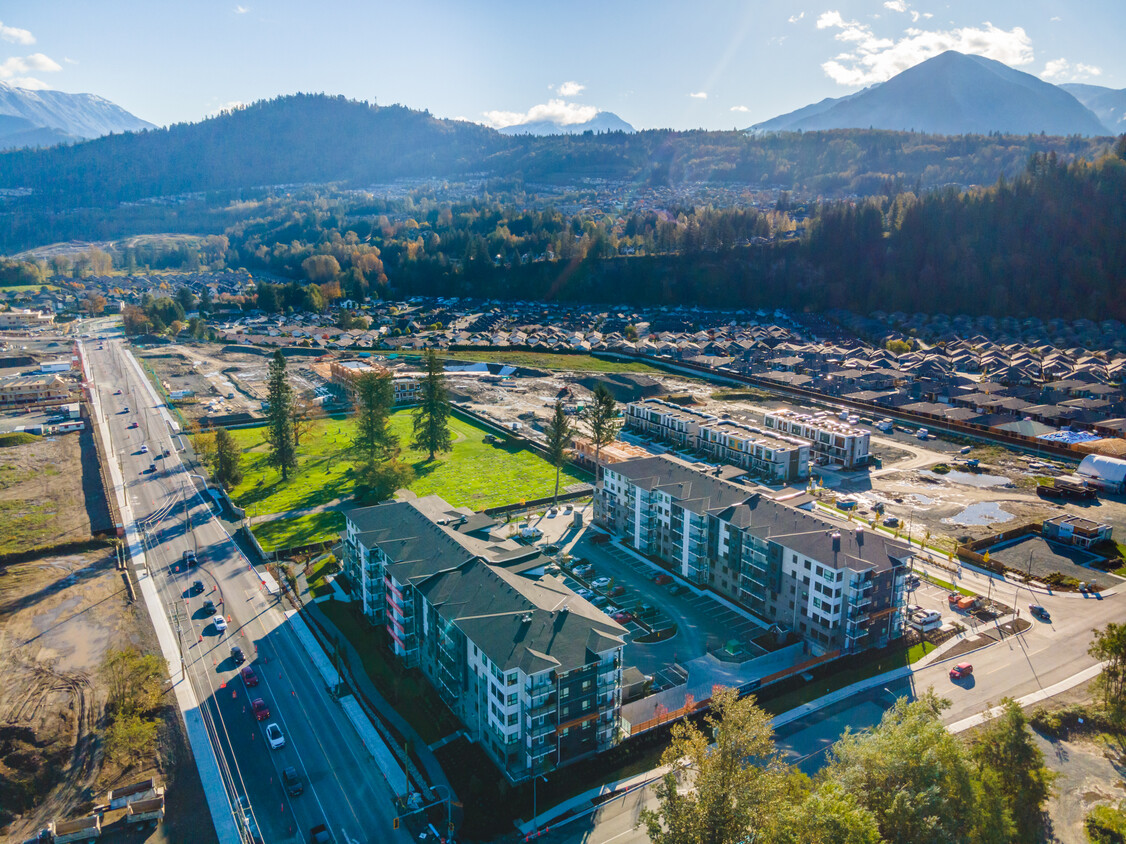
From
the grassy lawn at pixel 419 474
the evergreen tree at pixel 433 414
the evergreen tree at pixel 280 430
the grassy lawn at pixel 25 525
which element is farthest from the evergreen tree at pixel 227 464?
the evergreen tree at pixel 433 414

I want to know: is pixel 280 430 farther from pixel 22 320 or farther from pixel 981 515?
pixel 22 320

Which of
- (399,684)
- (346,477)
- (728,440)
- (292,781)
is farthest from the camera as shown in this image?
(728,440)

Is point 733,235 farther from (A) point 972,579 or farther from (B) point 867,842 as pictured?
(B) point 867,842

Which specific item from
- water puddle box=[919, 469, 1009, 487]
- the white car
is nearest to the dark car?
the white car

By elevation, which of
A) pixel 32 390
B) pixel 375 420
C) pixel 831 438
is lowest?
pixel 831 438

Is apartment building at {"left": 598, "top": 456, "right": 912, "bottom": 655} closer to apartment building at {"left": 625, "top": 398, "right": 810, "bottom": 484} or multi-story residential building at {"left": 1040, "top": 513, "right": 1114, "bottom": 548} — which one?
apartment building at {"left": 625, "top": 398, "right": 810, "bottom": 484}

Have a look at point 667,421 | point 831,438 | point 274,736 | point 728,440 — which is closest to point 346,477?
point 667,421

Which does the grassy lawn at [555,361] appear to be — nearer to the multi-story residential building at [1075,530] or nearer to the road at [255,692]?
the multi-story residential building at [1075,530]
